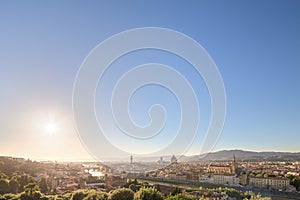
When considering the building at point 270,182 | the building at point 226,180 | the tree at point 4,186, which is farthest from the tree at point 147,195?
the building at point 226,180

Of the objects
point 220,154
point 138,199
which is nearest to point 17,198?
point 138,199

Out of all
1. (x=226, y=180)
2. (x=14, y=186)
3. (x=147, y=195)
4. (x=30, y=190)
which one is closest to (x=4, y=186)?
(x=14, y=186)

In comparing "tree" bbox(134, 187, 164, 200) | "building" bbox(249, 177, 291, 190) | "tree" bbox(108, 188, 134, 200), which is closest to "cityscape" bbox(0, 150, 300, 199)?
"building" bbox(249, 177, 291, 190)

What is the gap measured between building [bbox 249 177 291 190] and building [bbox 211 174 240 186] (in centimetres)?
115

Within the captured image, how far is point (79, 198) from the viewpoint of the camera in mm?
8734

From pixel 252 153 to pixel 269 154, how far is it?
473 cm

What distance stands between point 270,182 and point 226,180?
362 cm

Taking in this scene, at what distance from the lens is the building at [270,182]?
19.3 metres

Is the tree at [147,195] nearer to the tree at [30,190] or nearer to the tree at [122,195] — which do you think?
the tree at [122,195]

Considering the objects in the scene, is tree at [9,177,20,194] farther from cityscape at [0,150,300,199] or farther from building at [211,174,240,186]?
building at [211,174,240,186]

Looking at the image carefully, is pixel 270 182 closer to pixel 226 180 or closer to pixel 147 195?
pixel 226 180

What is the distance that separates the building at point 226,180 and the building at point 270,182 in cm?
115

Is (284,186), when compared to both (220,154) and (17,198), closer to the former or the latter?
(17,198)

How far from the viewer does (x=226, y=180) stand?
76.4 ft
